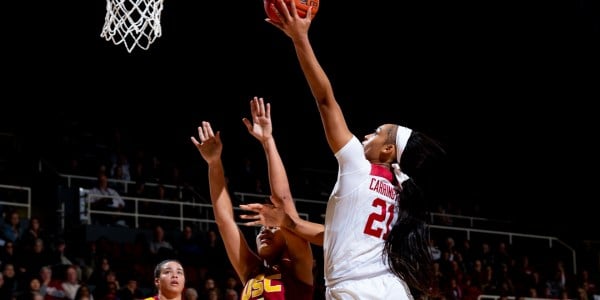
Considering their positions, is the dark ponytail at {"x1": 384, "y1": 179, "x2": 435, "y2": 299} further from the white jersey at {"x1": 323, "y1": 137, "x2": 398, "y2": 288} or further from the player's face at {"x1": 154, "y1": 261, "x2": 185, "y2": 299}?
the player's face at {"x1": 154, "y1": 261, "x2": 185, "y2": 299}

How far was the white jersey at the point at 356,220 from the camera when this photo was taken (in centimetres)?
345

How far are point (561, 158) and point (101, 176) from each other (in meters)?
8.34

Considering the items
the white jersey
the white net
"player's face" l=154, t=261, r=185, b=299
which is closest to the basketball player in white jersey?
the white jersey

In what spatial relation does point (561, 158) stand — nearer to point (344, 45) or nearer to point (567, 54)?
point (567, 54)

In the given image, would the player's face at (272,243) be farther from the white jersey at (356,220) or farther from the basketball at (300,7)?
the basketball at (300,7)

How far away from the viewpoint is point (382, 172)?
3.54 m

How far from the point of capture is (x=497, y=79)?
50.1 feet

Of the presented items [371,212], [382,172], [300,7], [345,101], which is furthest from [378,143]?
[345,101]

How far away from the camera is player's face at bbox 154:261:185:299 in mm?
6055

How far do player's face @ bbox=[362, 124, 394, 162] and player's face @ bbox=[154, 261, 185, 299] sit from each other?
2790 mm

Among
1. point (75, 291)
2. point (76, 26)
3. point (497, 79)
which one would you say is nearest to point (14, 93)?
point (76, 26)

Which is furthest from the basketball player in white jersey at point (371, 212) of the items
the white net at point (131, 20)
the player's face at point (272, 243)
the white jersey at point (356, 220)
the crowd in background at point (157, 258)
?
the crowd in background at point (157, 258)

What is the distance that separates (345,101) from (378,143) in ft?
40.0

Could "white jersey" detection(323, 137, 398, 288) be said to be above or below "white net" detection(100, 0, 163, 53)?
below
